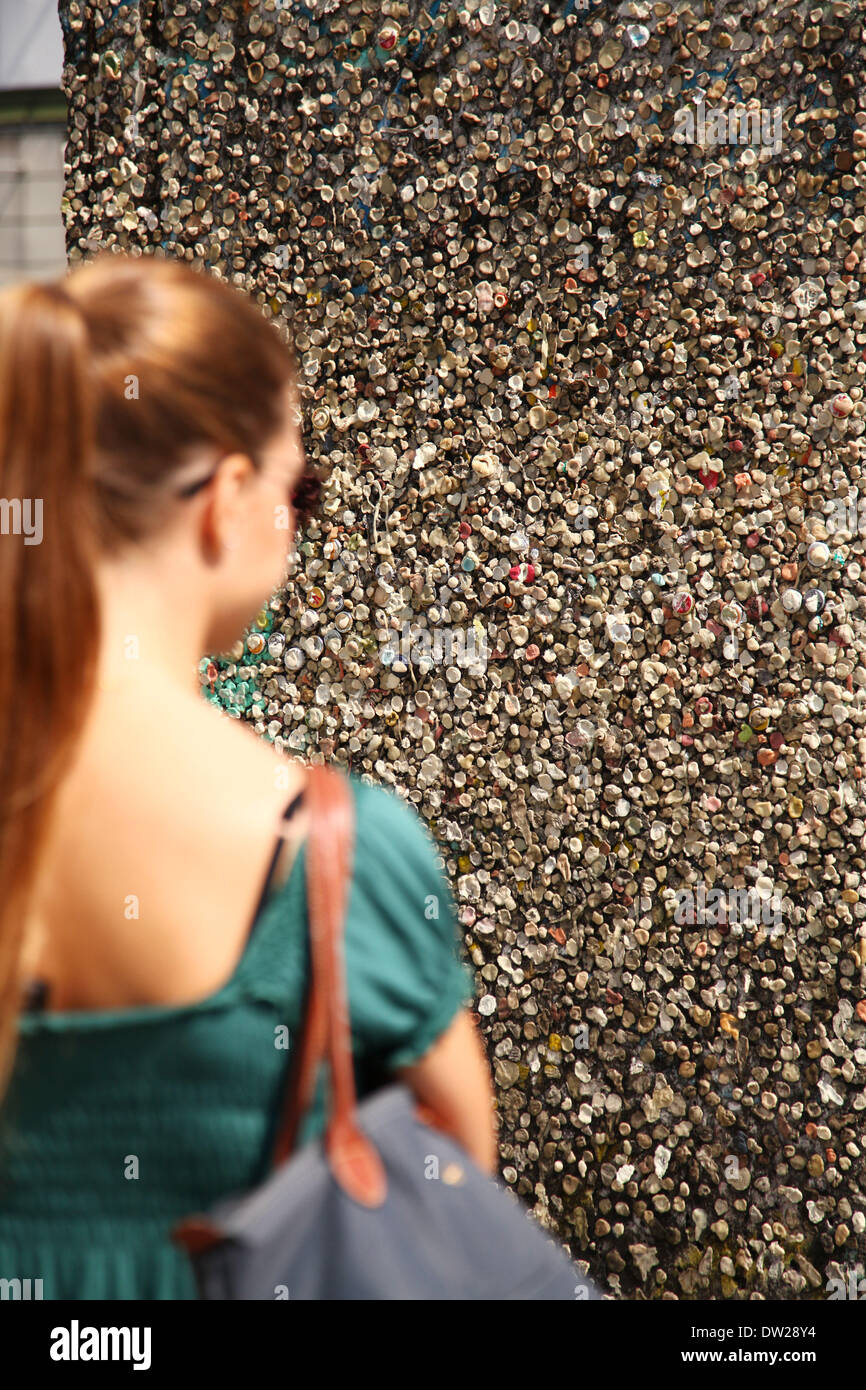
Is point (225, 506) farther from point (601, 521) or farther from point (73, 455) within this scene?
point (601, 521)

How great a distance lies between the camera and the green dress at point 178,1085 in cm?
91

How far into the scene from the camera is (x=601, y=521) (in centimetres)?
241

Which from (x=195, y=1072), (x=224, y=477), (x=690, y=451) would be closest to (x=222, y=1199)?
(x=195, y=1072)

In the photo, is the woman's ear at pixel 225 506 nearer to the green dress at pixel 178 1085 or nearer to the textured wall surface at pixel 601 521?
the green dress at pixel 178 1085

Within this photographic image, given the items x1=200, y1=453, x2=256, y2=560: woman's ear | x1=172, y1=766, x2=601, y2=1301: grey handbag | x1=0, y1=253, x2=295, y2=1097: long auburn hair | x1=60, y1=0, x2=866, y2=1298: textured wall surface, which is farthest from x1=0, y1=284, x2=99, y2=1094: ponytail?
x1=60, y1=0, x2=866, y2=1298: textured wall surface

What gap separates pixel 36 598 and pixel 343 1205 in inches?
22.2

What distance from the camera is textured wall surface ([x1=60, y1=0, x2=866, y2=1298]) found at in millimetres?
2312

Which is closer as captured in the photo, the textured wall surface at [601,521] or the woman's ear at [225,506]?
the woman's ear at [225,506]

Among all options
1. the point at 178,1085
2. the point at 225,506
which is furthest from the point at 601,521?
the point at 178,1085

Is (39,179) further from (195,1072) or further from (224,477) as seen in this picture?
(195,1072)

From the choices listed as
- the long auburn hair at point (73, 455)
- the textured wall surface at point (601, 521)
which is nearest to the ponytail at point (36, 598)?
the long auburn hair at point (73, 455)

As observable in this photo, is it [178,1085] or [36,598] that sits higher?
[36,598]

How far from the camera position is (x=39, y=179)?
3051 millimetres

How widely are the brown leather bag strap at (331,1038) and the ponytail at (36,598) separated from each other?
0.75ft
